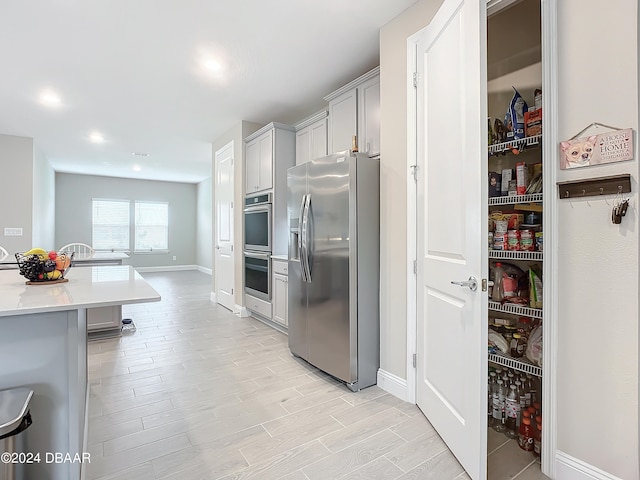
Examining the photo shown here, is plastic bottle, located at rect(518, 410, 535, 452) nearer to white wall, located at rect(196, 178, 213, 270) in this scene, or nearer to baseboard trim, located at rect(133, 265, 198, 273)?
white wall, located at rect(196, 178, 213, 270)

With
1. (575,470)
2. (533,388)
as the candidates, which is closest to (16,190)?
(533,388)

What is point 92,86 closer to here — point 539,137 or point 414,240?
point 414,240

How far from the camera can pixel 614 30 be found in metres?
1.36

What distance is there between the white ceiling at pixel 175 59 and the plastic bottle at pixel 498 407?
2616 mm

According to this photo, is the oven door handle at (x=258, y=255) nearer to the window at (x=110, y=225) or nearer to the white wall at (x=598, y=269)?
the white wall at (x=598, y=269)

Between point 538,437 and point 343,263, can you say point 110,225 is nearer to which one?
point 343,263

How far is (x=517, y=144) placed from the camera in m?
1.87

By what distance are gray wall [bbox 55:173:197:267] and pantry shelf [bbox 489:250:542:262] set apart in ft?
32.3

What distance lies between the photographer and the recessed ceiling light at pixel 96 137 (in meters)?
5.32

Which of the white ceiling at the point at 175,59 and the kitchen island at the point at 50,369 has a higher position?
the white ceiling at the point at 175,59

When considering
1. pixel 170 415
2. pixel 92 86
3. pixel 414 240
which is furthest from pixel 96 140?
pixel 414 240

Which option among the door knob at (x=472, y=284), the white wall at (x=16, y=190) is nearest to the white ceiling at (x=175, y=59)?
the white wall at (x=16, y=190)

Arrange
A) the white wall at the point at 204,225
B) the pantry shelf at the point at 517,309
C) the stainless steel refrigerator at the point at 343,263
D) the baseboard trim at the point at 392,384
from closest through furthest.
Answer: the pantry shelf at the point at 517,309
the baseboard trim at the point at 392,384
the stainless steel refrigerator at the point at 343,263
the white wall at the point at 204,225

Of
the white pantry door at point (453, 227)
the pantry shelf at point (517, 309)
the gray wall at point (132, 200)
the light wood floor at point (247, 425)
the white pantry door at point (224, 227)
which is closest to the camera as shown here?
the white pantry door at point (453, 227)
